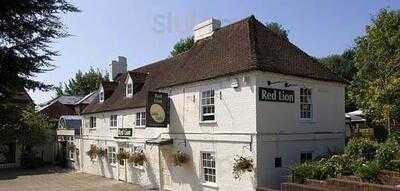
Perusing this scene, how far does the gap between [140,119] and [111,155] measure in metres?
5.37

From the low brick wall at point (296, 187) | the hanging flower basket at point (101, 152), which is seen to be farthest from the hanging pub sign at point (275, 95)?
the hanging flower basket at point (101, 152)

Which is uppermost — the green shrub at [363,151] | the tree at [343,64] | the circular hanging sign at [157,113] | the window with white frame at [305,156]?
the tree at [343,64]

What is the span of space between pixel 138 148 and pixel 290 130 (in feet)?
33.2

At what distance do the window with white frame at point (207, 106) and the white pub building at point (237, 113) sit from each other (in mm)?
42

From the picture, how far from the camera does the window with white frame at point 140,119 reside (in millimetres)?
24516

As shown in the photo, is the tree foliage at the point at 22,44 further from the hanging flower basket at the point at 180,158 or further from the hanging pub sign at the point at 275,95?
the hanging flower basket at the point at 180,158

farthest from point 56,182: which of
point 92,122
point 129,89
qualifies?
point 129,89

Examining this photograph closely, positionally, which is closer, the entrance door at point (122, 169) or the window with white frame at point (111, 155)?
the entrance door at point (122, 169)

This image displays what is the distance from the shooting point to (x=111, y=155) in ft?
94.8

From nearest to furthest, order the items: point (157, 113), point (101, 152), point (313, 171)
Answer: point (313, 171) < point (157, 113) < point (101, 152)

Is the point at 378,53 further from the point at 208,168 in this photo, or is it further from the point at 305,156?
the point at 208,168

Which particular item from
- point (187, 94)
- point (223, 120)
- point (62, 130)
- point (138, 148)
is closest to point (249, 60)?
point (223, 120)

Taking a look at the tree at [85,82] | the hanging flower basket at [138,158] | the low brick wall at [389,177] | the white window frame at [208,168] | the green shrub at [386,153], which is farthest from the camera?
the tree at [85,82]

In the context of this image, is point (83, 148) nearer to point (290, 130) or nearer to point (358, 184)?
point (290, 130)
